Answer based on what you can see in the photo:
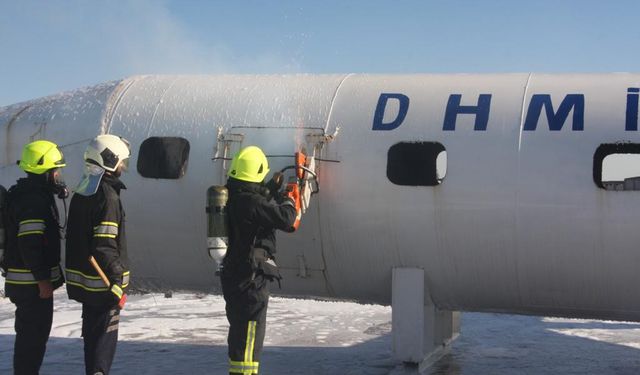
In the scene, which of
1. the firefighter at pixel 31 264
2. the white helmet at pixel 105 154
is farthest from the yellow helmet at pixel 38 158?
the white helmet at pixel 105 154

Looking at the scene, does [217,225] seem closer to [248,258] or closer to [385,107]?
[248,258]

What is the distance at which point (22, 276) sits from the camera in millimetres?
6238

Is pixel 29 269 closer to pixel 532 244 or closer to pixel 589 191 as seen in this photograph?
pixel 532 244

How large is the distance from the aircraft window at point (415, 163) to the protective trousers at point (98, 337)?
2854 mm

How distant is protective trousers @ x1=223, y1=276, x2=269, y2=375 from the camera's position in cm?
605

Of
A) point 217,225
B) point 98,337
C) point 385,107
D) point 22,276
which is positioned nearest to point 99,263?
point 98,337

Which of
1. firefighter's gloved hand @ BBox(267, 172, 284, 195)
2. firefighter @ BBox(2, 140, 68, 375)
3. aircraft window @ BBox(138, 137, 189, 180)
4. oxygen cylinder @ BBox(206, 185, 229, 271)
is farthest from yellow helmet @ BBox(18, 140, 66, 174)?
firefighter's gloved hand @ BBox(267, 172, 284, 195)

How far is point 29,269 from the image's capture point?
612 centimetres

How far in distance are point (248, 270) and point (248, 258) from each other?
0.11 metres

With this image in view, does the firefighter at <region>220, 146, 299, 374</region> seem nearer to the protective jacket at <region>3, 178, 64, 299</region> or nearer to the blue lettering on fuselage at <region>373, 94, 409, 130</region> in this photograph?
the blue lettering on fuselage at <region>373, 94, 409, 130</region>

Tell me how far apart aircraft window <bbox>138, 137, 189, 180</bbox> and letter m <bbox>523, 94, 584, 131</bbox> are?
3418mm

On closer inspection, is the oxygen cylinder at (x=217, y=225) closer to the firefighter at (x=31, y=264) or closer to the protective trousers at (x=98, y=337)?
the protective trousers at (x=98, y=337)

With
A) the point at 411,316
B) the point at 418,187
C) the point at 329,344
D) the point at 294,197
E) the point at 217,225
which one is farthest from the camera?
the point at 329,344

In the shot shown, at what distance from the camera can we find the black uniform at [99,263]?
5871mm
